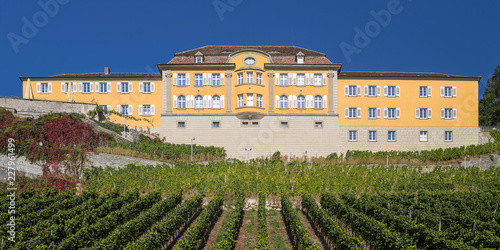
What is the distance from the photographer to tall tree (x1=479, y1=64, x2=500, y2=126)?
4100cm

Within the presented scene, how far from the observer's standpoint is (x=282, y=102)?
35781mm

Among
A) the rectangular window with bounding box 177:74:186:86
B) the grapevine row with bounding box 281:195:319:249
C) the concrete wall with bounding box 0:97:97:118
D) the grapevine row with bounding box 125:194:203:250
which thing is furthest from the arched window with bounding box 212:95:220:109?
the grapevine row with bounding box 281:195:319:249

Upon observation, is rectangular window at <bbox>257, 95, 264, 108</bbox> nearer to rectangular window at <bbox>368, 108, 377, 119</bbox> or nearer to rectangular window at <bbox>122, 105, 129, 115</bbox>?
rectangular window at <bbox>368, 108, 377, 119</bbox>

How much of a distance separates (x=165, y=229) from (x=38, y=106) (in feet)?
84.3

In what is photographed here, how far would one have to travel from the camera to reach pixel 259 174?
82.1 feet

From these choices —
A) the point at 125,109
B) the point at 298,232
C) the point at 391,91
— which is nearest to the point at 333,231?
the point at 298,232

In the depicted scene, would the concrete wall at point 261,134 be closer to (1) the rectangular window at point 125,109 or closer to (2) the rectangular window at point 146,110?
(2) the rectangular window at point 146,110

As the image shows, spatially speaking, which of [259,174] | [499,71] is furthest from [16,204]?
[499,71]

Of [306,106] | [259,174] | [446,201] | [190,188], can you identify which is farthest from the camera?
[306,106]

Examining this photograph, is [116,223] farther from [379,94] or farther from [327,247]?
[379,94]

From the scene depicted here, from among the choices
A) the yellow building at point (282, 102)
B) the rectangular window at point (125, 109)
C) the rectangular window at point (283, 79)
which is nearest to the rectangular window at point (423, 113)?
the yellow building at point (282, 102)

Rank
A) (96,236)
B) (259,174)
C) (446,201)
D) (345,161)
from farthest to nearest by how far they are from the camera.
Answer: (345,161) → (259,174) → (446,201) → (96,236)

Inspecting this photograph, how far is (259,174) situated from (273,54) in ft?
51.9

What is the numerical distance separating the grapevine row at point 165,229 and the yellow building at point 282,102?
59.1ft
